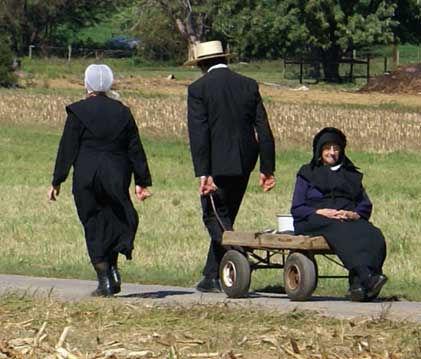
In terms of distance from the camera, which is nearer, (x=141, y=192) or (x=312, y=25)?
(x=141, y=192)

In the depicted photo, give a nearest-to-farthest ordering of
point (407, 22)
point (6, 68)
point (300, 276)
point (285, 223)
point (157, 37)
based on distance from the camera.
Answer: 1. point (300, 276)
2. point (285, 223)
3. point (6, 68)
4. point (407, 22)
5. point (157, 37)

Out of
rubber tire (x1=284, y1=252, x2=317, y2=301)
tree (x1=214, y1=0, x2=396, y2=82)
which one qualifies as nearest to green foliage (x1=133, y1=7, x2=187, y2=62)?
tree (x1=214, y1=0, x2=396, y2=82)

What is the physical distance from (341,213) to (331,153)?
0.55 meters

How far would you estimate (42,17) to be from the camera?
8100 cm

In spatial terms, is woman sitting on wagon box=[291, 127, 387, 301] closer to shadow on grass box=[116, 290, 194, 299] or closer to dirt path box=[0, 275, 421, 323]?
dirt path box=[0, 275, 421, 323]

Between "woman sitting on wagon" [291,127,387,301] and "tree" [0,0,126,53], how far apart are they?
217 ft

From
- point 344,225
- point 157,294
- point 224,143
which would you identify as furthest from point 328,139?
point 157,294

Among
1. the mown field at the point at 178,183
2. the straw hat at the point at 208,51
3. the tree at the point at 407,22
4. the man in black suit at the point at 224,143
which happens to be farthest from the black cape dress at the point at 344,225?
the tree at the point at 407,22

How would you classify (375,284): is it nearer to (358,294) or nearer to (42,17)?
(358,294)

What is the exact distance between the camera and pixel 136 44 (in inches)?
3214

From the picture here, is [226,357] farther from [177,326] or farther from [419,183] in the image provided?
[419,183]

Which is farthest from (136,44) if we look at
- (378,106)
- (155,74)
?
(378,106)

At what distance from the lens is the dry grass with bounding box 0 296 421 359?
7945 millimetres

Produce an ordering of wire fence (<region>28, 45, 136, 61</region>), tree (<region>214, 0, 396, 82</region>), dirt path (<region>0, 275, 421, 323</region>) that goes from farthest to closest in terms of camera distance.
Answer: wire fence (<region>28, 45, 136, 61</region>)
tree (<region>214, 0, 396, 82</region>)
dirt path (<region>0, 275, 421, 323</region>)
